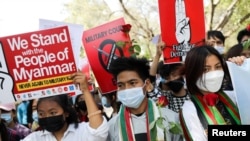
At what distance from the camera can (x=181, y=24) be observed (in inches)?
146

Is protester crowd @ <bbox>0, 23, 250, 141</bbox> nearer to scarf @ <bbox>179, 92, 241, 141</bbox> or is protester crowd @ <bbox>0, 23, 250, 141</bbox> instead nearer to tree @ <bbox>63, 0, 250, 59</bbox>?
scarf @ <bbox>179, 92, 241, 141</bbox>

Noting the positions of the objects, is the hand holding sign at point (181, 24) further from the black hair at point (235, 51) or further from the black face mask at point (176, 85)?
the black hair at point (235, 51)

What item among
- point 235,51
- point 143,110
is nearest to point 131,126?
point 143,110

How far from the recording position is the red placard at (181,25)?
11.9ft

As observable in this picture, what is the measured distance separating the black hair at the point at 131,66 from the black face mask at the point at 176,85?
598 millimetres

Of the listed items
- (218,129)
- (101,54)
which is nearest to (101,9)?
(101,54)

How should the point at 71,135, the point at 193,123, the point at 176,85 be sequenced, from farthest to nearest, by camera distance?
the point at 176,85
the point at 71,135
the point at 193,123

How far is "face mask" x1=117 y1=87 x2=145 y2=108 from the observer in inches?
A: 116

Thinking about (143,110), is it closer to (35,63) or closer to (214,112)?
(214,112)

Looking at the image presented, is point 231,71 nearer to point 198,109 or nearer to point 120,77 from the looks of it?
point 198,109

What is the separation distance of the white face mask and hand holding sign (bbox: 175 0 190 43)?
0.92 meters

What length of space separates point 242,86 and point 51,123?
131 centimetres

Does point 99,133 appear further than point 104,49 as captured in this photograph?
No

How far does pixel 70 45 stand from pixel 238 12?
1203cm
